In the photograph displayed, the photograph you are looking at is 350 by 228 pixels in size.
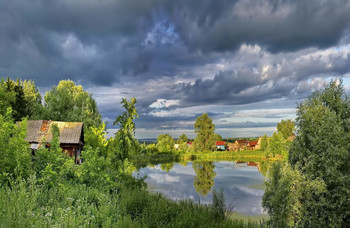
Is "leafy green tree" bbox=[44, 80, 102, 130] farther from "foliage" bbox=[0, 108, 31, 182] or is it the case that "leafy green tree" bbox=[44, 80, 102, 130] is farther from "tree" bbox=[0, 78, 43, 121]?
"foliage" bbox=[0, 108, 31, 182]

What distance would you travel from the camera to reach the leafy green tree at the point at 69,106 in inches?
1501

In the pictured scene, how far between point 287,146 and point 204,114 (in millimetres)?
69348

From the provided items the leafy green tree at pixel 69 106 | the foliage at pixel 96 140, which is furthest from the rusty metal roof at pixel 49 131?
the leafy green tree at pixel 69 106

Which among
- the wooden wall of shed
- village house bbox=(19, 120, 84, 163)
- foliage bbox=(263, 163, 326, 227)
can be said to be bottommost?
foliage bbox=(263, 163, 326, 227)

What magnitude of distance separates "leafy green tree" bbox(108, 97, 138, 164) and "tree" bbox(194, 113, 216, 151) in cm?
6416

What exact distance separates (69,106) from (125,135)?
3212 centimetres

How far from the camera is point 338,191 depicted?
6332 millimetres

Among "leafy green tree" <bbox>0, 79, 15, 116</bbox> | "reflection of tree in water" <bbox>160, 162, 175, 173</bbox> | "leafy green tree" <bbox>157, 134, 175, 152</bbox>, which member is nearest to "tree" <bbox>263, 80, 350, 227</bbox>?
"leafy green tree" <bbox>0, 79, 15, 116</bbox>

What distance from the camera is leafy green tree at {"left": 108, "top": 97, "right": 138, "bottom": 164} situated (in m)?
11.4

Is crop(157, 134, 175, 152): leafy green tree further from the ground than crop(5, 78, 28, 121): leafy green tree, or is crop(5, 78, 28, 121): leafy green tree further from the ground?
crop(5, 78, 28, 121): leafy green tree

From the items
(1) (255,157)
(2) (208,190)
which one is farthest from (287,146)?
(1) (255,157)

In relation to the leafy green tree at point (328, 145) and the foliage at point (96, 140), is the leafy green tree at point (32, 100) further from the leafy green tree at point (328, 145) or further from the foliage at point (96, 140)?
the leafy green tree at point (328, 145)

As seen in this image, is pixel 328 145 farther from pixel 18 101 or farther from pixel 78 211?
pixel 18 101

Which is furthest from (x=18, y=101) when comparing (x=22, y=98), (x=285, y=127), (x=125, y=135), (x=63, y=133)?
(x=285, y=127)
